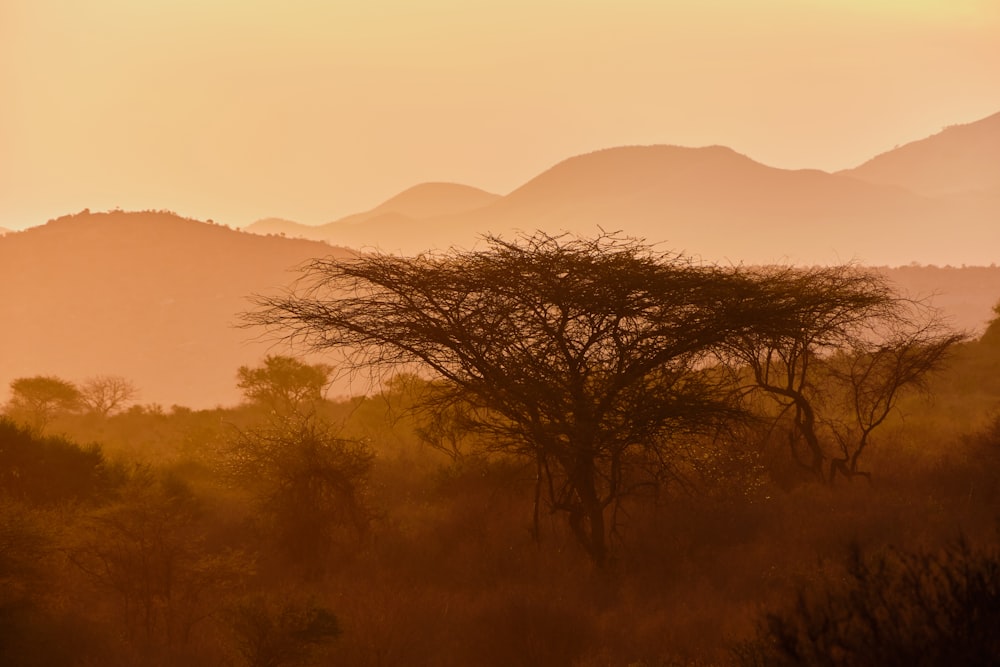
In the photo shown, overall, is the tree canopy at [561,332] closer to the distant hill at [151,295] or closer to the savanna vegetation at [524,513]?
the savanna vegetation at [524,513]

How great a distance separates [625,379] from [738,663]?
5499 millimetres

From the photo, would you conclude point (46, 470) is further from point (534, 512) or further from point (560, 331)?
point (560, 331)

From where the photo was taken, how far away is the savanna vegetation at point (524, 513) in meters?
12.5

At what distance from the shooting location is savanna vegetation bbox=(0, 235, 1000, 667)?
12477 mm

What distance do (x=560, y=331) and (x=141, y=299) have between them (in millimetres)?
113885

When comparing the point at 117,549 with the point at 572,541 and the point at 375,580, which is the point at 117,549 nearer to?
the point at 375,580

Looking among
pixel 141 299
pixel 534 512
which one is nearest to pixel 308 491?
pixel 534 512

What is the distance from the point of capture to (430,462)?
2620 cm

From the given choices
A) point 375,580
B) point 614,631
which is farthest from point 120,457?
point 614,631

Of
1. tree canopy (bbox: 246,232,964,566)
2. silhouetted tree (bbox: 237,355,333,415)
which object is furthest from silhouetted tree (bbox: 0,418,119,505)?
silhouetted tree (bbox: 237,355,333,415)

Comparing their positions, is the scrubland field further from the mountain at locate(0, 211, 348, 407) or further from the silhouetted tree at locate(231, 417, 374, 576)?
the mountain at locate(0, 211, 348, 407)

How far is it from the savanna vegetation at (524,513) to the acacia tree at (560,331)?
5 centimetres

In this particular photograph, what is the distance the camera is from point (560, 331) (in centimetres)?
1466

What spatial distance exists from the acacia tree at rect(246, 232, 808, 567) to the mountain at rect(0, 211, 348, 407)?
311 ft
